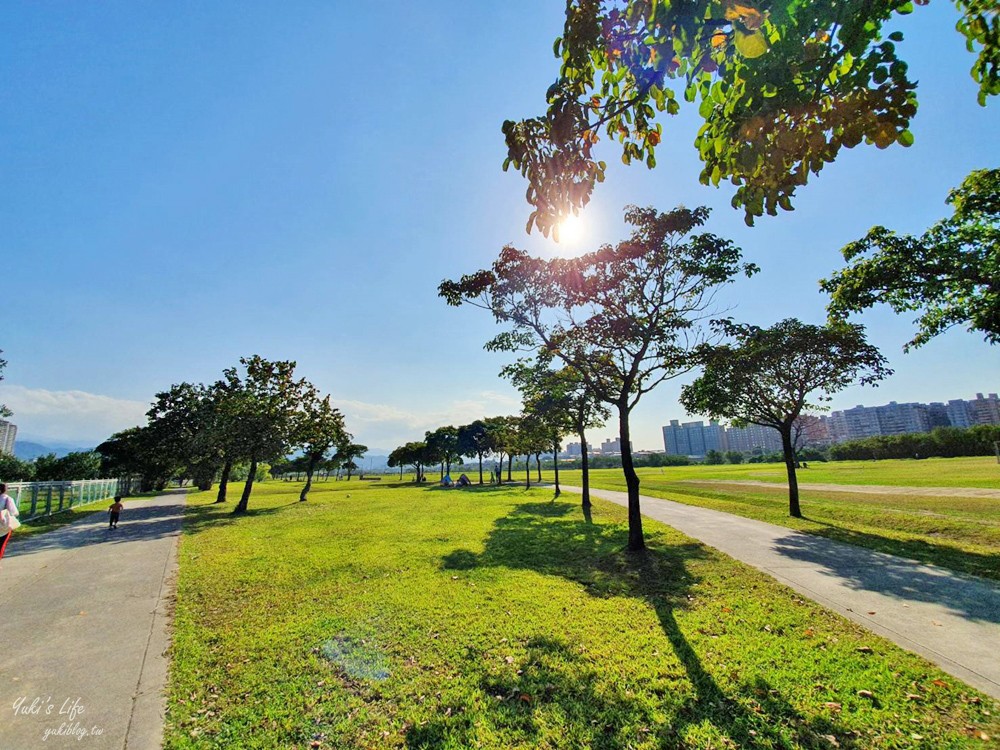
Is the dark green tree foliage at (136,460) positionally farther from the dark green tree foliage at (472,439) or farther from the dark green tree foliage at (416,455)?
the dark green tree foliage at (472,439)

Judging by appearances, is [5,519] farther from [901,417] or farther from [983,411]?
[983,411]

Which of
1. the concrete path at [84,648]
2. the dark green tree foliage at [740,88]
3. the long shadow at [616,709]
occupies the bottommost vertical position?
the long shadow at [616,709]

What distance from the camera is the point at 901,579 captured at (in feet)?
27.9

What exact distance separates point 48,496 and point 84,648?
2537cm

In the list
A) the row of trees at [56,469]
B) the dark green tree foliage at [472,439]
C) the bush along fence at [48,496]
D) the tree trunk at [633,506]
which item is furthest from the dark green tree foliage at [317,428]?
the row of trees at [56,469]

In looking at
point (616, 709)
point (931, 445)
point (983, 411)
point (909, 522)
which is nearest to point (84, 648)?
point (616, 709)

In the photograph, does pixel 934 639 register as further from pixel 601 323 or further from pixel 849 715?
pixel 601 323

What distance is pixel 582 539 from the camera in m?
14.3

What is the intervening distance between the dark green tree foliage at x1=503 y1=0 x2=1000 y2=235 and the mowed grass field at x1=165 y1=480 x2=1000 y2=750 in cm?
507

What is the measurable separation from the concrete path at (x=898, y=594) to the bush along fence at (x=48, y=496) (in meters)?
27.0

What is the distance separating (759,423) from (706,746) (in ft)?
57.6

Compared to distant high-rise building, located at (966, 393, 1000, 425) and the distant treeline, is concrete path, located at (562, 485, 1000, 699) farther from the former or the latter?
distant high-rise building, located at (966, 393, 1000, 425)

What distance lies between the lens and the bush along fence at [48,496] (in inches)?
779

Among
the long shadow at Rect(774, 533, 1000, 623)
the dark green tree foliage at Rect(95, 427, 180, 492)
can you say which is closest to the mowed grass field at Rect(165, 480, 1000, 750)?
the long shadow at Rect(774, 533, 1000, 623)
